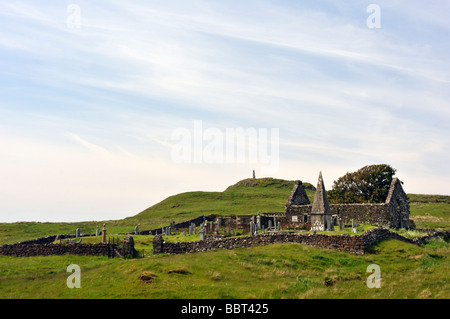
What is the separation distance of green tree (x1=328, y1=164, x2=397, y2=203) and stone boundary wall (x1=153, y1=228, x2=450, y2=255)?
33.3 m

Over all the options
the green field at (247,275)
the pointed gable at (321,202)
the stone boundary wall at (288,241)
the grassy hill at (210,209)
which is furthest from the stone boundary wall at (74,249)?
the grassy hill at (210,209)

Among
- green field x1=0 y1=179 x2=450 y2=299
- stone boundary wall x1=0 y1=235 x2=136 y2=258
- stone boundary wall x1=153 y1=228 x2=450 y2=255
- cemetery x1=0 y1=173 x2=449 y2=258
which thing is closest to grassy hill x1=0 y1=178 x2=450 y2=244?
cemetery x1=0 y1=173 x2=449 y2=258

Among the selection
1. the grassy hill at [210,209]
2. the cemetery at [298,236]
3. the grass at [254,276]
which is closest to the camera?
the grass at [254,276]

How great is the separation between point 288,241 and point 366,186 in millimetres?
42018

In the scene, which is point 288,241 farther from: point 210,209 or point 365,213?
point 210,209

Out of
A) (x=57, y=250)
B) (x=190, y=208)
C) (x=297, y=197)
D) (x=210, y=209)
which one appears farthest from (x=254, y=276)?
(x=190, y=208)

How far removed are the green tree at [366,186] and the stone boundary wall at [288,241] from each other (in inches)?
1313

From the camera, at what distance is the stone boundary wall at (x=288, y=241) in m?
32.7

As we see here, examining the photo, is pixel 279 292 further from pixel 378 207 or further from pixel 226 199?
pixel 226 199

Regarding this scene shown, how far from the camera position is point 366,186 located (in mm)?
72812

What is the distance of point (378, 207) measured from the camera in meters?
50.8

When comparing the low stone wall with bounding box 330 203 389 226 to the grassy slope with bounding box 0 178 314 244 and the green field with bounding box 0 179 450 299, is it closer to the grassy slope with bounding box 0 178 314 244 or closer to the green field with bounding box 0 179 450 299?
the green field with bounding box 0 179 450 299

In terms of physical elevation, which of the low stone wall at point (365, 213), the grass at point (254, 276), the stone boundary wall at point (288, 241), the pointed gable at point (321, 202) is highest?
the pointed gable at point (321, 202)

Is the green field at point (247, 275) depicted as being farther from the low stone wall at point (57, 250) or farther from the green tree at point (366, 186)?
the green tree at point (366, 186)
